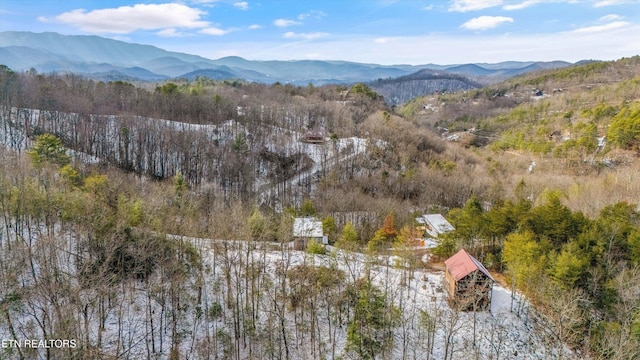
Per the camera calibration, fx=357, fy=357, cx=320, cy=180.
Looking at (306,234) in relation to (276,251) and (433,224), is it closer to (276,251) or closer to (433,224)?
(276,251)

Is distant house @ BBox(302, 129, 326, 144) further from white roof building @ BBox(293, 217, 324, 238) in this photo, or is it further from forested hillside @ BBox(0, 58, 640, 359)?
white roof building @ BBox(293, 217, 324, 238)

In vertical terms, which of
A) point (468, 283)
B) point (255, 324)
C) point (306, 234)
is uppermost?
point (306, 234)

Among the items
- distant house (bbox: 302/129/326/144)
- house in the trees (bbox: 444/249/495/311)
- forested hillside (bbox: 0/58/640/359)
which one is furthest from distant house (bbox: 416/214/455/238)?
distant house (bbox: 302/129/326/144)

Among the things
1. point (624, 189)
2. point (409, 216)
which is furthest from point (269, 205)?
point (624, 189)

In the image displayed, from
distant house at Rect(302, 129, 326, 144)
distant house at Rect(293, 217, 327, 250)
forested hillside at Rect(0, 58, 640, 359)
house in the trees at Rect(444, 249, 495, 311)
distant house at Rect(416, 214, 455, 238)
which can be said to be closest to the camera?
forested hillside at Rect(0, 58, 640, 359)

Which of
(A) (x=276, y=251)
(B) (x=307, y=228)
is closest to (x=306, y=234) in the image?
(B) (x=307, y=228)

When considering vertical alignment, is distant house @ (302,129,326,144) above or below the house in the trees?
above
